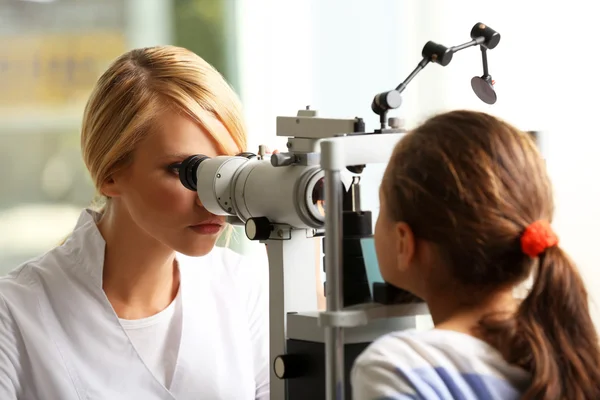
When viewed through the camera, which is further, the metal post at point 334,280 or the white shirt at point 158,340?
the white shirt at point 158,340

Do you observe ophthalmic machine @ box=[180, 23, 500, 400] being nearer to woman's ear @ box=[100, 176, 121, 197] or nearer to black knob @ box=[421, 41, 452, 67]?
black knob @ box=[421, 41, 452, 67]

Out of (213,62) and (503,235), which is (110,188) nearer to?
(503,235)

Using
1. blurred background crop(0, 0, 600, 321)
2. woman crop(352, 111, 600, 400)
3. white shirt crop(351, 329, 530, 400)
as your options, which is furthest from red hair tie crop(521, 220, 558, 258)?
blurred background crop(0, 0, 600, 321)

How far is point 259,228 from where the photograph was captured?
1.17m

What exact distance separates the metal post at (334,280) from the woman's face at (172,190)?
0.44 metres

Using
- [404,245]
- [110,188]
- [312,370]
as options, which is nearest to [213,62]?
[110,188]

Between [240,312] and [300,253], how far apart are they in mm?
450

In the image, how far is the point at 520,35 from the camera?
204 cm

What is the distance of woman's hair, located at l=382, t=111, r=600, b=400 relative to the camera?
947 mm

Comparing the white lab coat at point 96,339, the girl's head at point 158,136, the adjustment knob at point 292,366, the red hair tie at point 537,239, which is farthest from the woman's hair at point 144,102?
the red hair tie at point 537,239

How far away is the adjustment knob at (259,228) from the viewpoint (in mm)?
1173

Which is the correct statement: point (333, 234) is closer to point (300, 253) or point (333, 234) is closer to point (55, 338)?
point (300, 253)

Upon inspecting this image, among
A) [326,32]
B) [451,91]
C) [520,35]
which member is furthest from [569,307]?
[326,32]

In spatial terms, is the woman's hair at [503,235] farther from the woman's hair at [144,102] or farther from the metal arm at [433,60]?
the woman's hair at [144,102]
